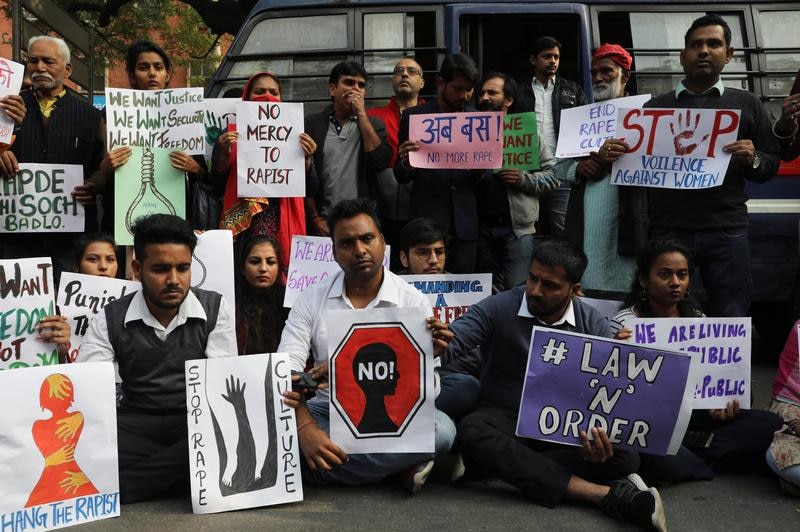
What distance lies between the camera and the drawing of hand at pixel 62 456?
3.59 meters

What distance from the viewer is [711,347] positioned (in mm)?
4355

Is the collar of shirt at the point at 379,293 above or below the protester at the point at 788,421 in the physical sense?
above

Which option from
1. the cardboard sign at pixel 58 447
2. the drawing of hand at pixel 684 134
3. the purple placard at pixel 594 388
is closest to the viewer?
the cardboard sign at pixel 58 447

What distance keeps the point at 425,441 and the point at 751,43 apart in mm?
4380

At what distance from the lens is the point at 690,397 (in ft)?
13.0

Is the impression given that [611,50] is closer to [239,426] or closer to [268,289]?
[268,289]

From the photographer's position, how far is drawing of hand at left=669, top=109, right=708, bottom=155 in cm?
509

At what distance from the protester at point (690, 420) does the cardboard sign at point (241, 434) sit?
4.97 ft

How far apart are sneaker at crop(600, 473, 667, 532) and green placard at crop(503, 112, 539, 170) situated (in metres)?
2.43

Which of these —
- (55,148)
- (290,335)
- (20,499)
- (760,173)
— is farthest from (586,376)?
(55,148)

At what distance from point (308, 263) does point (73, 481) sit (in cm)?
213

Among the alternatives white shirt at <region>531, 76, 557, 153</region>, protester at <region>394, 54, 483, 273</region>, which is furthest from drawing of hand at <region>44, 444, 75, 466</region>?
white shirt at <region>531, 76, 557, 153</region>

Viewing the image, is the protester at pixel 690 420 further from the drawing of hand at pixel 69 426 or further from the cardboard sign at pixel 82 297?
the cardboard sign at pixel 82 297

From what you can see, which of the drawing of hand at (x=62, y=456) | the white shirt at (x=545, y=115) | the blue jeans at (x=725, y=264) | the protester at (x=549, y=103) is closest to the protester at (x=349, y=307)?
the drawing of hand at (x=62, y=456)
